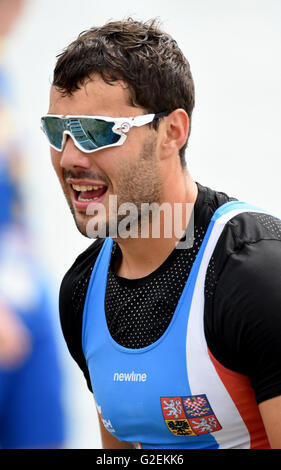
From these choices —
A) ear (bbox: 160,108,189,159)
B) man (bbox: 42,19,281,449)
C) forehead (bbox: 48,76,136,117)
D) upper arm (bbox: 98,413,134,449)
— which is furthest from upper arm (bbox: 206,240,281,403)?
upper arm (bbox: 98,413,134,449)

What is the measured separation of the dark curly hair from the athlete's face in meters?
0.03

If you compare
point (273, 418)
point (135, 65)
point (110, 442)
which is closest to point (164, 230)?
point (135, 65)

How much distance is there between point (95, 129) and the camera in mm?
1747

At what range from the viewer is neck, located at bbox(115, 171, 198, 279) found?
6.12 ft

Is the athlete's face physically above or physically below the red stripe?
above

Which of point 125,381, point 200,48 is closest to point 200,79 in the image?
point 200,48

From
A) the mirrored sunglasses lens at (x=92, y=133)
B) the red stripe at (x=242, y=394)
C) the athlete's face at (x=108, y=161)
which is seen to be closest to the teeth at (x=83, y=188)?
the athlete's face at (x=108, y=161)

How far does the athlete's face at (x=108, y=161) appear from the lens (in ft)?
5.81

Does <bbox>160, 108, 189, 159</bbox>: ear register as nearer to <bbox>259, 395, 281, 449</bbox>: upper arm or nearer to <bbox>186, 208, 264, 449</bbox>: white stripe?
<bbox>186, 208, 264, 449</bbox>: white stripe

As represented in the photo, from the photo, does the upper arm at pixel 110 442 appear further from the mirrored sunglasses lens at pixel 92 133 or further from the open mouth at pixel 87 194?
the mirrored sunglasses lens at pixel 92 133

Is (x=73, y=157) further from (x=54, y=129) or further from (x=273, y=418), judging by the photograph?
(x=273, y=418)

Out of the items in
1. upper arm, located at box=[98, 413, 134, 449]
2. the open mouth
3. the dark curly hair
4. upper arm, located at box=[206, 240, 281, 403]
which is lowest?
upper arm, located at box=[98, 413, 134, 449]

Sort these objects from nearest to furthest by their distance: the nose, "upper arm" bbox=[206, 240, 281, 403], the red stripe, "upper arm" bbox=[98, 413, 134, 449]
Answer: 1. "upper arm" bbox=[206, 240, 281, 403]
2. the red stripe
3. the nose
4. "upper arm" bbox=[98, 413, 134, 449]

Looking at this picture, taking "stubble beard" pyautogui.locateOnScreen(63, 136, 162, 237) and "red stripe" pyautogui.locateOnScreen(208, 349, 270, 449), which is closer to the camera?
"red stripe" pyautogui.locateOnScreen(208, 349, 270, 449)
